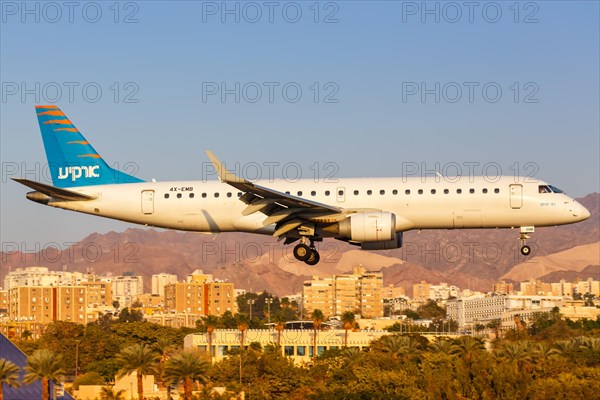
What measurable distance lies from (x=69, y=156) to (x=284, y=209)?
1377 centimetres

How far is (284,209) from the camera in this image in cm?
5491

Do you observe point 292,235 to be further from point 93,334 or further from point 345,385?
point 93,334

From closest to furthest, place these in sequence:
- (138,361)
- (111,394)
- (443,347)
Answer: (138,361) < (111,394) < (443,347)

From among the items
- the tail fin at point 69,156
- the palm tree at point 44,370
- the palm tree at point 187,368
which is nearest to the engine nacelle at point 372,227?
the tail fin at point 69,156

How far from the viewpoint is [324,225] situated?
55.6 m

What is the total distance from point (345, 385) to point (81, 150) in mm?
32890

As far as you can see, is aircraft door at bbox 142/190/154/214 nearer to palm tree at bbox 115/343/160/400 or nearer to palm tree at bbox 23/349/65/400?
palm tree at bbox 23/349/65/400

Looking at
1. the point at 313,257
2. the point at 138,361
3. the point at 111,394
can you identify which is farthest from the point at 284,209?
the point at 111,394

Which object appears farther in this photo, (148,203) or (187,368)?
(187,368)

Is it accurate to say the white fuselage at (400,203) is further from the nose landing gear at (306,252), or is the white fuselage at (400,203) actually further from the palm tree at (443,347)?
the palm tree at (443,347)

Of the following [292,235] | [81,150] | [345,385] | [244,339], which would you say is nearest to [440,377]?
[345,385]

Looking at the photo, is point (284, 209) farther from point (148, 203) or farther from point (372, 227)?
point (148, 203)

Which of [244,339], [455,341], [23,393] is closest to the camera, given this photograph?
[23,393]

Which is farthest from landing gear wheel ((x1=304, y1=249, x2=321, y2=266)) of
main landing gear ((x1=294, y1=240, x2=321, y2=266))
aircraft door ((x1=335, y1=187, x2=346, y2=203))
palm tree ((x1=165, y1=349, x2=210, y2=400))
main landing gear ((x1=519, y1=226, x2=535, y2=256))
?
palm tree ((x1=165, y1=349, x2=210, y2=400))
